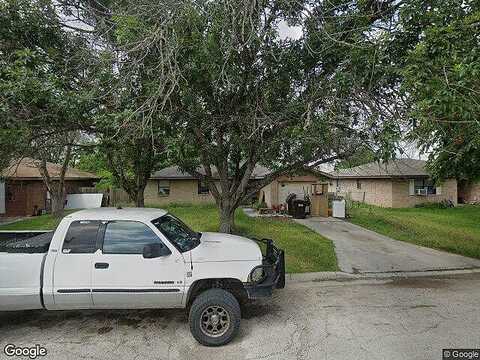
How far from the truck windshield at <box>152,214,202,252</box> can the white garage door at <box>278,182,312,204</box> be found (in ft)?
55.2

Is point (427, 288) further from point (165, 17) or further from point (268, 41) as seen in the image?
point (165, 17)

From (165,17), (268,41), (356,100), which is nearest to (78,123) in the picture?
(165,17)

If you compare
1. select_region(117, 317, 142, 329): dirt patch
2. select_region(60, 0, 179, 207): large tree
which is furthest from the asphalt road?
select_region(60, 0, 179, 207): large tree

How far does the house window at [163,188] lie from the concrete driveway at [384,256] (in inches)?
593

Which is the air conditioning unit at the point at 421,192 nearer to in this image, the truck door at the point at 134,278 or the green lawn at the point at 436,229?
the green lawn at the point at 436,229

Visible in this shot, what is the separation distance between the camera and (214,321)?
4355mm

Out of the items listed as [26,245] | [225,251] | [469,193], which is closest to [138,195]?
[26,245]

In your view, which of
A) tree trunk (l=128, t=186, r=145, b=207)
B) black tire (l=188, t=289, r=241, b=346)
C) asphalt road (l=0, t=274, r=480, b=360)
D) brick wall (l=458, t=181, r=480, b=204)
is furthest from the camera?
brick wall (l=458, t=181, r=480, b=204)

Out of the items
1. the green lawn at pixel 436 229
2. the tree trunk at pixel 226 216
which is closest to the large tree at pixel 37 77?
the tree trunk at pixel 226 216

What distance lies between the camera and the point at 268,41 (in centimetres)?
762

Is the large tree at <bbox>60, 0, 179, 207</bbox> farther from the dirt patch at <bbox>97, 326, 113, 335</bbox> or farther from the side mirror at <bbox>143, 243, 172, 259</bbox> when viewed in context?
the dirt patch at <bbox>97, 326, 113, 335</bbox>

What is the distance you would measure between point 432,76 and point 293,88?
11.8 feet

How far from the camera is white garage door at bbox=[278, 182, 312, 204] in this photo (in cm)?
2186

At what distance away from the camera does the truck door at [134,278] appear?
4359 millimetres
